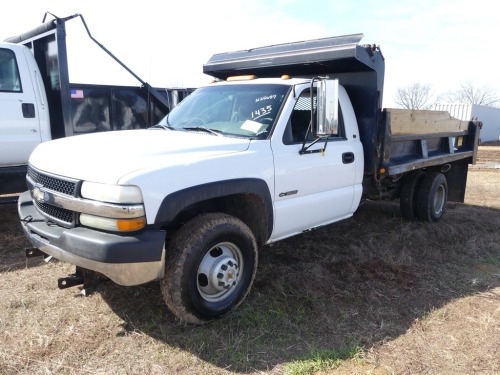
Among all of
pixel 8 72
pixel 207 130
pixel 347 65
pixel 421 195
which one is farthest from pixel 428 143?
pixel 8 72

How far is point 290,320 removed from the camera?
3.51m

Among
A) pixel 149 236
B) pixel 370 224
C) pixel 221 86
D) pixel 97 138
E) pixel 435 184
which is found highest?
pixel 221 86

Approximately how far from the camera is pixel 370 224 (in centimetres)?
A: 645

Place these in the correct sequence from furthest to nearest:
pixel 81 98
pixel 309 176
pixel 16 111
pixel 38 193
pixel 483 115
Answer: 1. pixel 483 115
2. pixel 81 98
3. pixel 16 111
4. pixel 309 176
5. pixel 38 193

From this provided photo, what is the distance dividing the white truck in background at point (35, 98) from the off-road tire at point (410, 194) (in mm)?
4874

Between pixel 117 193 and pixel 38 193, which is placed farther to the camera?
pixel 38 193

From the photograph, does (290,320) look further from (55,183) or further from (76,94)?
(76,94)

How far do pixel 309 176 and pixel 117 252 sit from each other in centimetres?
204

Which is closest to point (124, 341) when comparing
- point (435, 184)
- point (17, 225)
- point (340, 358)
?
point (340, 358)

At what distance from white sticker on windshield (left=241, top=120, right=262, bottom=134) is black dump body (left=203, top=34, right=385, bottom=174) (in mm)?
1349

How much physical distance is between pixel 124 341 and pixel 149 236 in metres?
0.88

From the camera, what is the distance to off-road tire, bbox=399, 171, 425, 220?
6469 mm

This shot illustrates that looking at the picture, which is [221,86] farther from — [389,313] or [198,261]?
[389,313]

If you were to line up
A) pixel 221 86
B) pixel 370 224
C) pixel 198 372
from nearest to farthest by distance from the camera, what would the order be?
pixel 198 372 → pixel 221 86 → pixel 370 224
